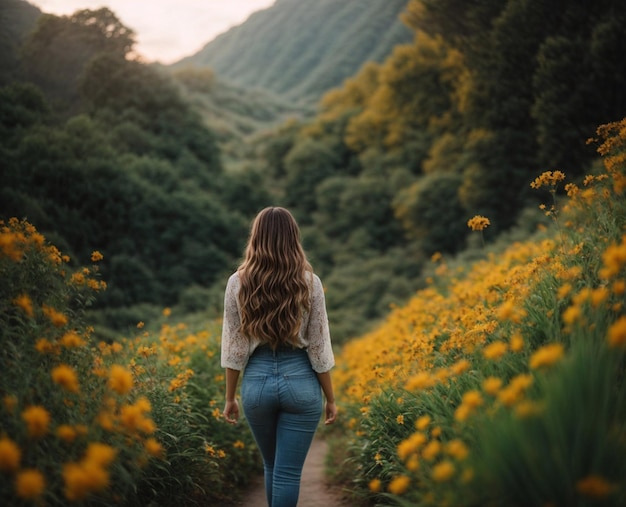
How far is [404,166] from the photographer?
80.9 feet

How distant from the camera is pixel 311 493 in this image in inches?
168

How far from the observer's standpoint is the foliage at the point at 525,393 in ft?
5.15

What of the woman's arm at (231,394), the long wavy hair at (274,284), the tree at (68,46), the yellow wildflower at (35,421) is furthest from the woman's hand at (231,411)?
the tree at (68,46)

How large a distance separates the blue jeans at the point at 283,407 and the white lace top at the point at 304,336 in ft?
0.26

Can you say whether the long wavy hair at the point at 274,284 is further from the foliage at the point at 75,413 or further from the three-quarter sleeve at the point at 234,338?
the foliage at the point at 75,413

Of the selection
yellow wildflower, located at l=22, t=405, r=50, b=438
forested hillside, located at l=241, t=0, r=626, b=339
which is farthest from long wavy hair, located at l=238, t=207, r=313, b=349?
forested hillside, located at l=241, t=0, r=626, b=339

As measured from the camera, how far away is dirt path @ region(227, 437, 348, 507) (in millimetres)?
3957

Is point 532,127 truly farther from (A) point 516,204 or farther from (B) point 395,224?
(B) point 395,224

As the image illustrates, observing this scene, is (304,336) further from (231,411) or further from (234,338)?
(231,411)

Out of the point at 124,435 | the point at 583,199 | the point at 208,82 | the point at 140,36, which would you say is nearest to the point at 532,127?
the point at 583,199

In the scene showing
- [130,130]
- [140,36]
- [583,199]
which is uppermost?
[140,36]

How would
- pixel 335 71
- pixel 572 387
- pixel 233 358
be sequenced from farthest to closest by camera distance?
1. pixel 335 71
2. pixel 233 358
3. pixel 572 387

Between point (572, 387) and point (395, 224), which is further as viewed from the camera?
point (395, 224)

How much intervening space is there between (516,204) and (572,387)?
15.3m
